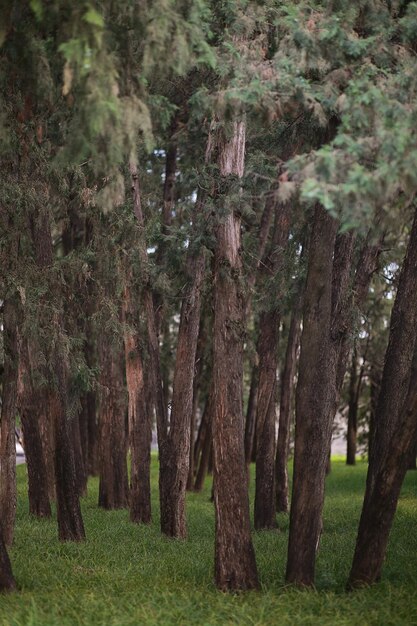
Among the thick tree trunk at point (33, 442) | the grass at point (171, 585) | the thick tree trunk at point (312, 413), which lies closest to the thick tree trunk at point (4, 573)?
the grass at point (171, 585)

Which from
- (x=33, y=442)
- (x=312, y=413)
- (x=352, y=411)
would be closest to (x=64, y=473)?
(x=33, y=442)

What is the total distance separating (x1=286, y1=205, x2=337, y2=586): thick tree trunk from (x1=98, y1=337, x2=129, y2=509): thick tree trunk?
34.3 ft

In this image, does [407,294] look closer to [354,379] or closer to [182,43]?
[182,43]

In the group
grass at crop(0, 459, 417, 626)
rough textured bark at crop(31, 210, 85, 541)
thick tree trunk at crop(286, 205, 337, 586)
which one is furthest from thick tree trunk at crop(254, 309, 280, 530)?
thick tree trunk at crop(286, 205, 337, 586)

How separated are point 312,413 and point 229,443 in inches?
43.7

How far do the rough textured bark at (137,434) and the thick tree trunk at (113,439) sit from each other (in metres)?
3.11

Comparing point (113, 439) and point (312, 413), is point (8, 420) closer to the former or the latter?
point (312, 413)

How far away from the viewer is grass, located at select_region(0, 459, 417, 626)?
9.34 meters

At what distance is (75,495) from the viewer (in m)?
14.9

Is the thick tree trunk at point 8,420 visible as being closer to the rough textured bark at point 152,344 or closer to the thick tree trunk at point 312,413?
the rough textured bark at point 152,344

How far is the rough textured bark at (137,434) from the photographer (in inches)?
711

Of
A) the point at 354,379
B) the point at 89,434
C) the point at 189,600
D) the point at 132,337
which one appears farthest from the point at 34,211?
the point at 354,379

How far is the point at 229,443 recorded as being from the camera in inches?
428

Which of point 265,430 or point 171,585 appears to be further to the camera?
point 265,430
